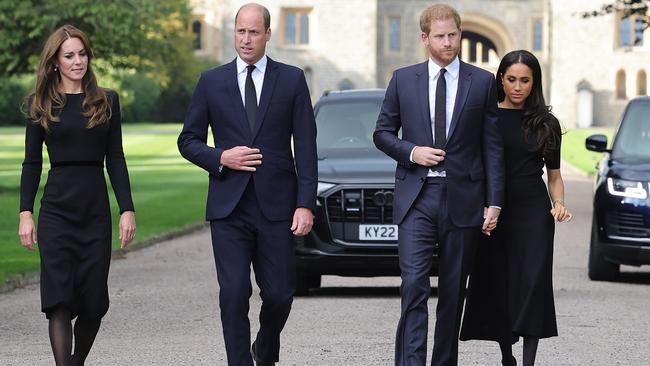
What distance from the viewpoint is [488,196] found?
734 centimetres

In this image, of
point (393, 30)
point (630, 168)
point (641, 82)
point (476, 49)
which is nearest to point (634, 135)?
point (630, 168)

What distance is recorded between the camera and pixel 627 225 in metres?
13.7

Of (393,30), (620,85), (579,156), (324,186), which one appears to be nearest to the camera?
(324,186)

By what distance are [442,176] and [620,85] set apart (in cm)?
8141

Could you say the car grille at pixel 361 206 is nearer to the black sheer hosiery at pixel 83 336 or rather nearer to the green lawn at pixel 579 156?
the black sheer hosiery at pixel 83 336

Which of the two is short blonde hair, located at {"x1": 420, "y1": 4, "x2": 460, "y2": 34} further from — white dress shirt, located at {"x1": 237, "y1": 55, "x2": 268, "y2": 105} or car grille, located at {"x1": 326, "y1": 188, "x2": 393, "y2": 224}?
car grille, located at {"x1": 326, "y1": 188, "x2": 393, "y2": 224}

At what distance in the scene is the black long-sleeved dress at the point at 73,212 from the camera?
23.3 feet

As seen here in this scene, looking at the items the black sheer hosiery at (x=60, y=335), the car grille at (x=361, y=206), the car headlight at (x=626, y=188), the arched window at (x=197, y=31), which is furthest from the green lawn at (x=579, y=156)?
the arched window at (x=197, y=31)

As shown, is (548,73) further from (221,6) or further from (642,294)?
(642,294)

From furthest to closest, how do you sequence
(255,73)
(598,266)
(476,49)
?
1. (476,49)
2. (598,266)
3. (255,73)

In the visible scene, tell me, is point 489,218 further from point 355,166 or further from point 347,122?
point 347,122

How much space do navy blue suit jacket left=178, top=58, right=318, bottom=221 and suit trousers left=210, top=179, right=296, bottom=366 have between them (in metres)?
0.05

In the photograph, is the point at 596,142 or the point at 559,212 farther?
the point at 596,142

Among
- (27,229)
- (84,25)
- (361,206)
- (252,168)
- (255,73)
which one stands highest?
(84,25)
